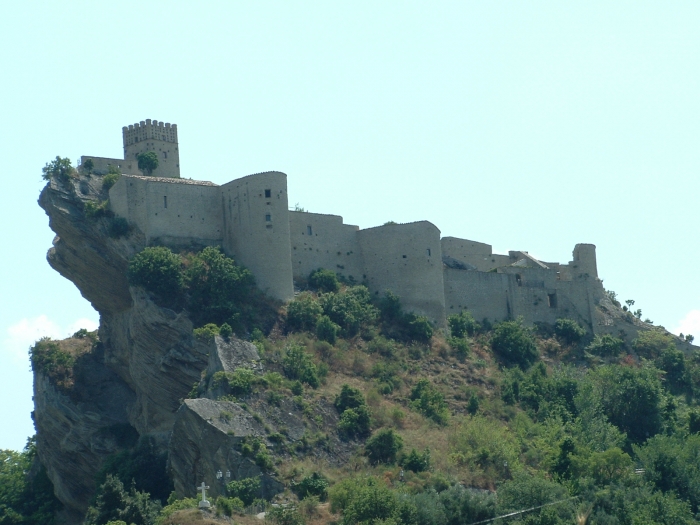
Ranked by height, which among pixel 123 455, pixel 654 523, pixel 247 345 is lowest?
pixel 654 523

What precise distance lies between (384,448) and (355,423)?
2.27 metres

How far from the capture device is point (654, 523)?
57.6 meters

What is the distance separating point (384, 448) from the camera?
208 feet

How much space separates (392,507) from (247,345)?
1517 centimetres

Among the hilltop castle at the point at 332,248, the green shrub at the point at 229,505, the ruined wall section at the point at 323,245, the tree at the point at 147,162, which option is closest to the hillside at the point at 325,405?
the green shrub at the point at 229,505

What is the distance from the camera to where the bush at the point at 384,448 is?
207 feet

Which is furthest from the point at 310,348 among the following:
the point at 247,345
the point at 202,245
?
the point at 202,245

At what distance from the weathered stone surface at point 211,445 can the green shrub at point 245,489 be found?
2.03ft

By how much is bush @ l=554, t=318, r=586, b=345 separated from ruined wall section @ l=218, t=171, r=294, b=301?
18.2m

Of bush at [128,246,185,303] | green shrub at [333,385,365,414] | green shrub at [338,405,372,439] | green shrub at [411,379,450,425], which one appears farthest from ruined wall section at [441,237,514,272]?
green shrub at [338,405,372,439]

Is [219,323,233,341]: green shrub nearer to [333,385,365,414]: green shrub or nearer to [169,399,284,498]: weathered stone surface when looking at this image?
[169,399,284,498]: weathered stone surface

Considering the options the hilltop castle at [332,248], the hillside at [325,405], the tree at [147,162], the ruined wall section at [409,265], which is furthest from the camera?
the tree at [147,162]

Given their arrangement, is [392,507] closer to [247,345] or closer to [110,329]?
[247,345]

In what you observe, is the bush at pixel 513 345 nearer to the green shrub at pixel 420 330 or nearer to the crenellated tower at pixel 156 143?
the green shrub at pixel 420 330
